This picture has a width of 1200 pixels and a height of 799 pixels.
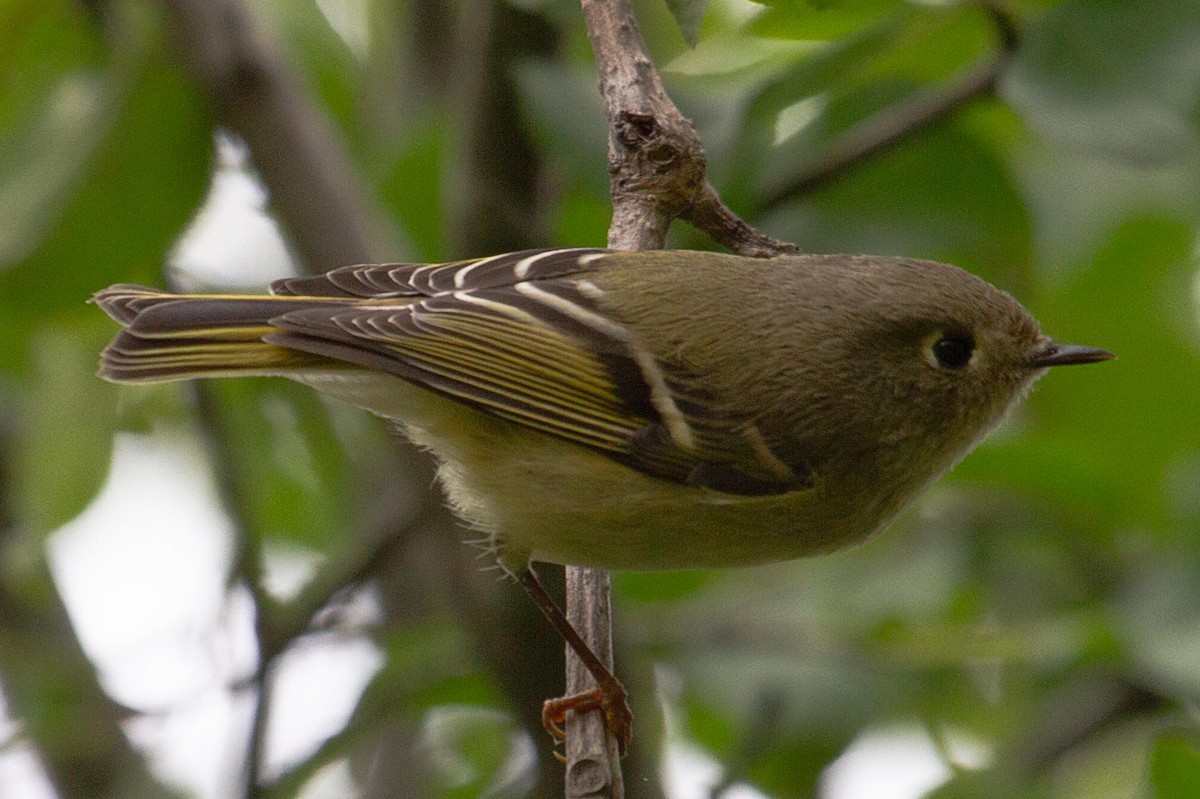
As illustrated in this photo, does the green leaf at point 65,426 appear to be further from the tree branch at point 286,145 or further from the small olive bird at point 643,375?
the tree branch at point 286,145

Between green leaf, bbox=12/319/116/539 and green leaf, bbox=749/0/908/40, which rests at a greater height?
green leaf, bbox=749/0/908/40

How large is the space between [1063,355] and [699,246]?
0.81 metres

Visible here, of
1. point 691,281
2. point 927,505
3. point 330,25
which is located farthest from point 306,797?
point 330,25

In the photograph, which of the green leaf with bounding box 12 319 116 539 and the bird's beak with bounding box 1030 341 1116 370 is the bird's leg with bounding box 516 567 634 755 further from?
the bird's beak with bounding box 1030 341 1116 370

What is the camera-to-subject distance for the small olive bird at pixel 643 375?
2.48 m

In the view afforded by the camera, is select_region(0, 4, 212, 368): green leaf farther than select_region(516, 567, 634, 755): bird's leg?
Yes

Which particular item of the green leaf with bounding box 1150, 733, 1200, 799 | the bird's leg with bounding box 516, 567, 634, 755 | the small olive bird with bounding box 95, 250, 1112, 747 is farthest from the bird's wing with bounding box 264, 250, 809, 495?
the green leaf with bounding box 1150, 733, 1200, 799

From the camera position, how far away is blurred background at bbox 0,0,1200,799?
8.57ft

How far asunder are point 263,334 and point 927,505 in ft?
5.39

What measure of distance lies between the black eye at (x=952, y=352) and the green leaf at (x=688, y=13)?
859 millimetres

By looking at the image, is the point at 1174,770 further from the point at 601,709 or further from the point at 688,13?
the point at 688,13

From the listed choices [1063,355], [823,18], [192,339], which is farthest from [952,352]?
[192,339]

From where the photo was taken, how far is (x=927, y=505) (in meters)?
3.53

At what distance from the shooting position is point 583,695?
2.54 m
